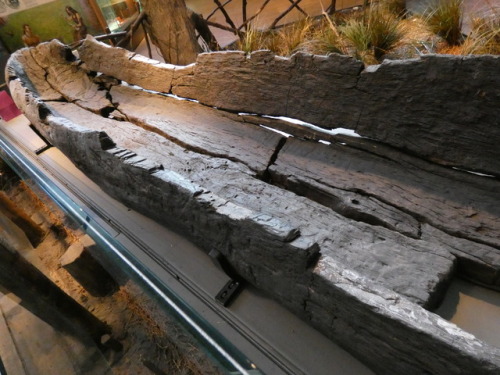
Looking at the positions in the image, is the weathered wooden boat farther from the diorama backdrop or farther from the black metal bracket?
the diorama backdrop

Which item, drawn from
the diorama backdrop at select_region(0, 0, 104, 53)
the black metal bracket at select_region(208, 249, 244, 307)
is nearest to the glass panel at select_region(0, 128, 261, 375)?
the black metal bracket at select_region(208, 249, 244, 307)

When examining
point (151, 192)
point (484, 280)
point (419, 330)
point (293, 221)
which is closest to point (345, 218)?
point (293, 221)

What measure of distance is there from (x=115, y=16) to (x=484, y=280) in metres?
5.51

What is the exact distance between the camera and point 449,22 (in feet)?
9.84

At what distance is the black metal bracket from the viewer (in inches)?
69.7

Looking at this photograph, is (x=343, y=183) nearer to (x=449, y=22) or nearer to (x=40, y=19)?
(x=449, y=22)

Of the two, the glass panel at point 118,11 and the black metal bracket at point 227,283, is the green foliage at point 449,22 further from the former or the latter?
the glass panel at point 118,11

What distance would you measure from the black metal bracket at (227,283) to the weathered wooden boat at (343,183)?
0.05m

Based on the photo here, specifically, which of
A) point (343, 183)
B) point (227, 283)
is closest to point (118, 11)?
point (343, 183)

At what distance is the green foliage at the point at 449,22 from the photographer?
2.99m

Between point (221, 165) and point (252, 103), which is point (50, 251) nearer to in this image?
point (221, 165)

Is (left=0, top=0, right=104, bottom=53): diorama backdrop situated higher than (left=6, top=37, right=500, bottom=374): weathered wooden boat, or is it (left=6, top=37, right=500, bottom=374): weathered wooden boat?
(left=0, top=0, right=104, bottom=53): diorama backdrop

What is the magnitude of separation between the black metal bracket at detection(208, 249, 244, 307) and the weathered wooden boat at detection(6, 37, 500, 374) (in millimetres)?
47

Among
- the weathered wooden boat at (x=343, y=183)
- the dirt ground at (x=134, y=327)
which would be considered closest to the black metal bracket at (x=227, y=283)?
the weathered wooden boat at (x=343, y=183)
